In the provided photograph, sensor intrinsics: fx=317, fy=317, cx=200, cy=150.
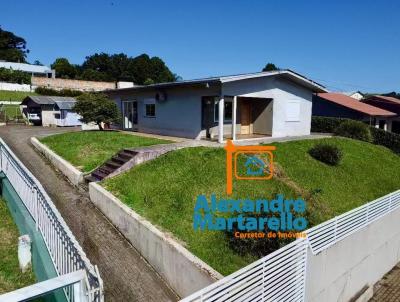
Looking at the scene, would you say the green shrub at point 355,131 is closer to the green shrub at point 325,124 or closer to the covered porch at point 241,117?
the green shrub at point 325,124

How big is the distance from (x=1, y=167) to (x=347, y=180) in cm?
1248

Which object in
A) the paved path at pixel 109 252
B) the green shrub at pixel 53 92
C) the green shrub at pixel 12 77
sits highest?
the green shrub at pixel 12 77

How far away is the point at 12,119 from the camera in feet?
105

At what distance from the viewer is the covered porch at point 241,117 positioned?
1641 cm

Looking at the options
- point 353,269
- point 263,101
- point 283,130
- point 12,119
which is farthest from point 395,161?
point 12,119

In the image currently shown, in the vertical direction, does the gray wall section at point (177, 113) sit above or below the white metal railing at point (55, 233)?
above

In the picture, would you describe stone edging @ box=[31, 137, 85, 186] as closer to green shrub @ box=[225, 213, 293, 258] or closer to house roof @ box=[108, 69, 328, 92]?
green shrub @ box=[225, 213, 293, 258]

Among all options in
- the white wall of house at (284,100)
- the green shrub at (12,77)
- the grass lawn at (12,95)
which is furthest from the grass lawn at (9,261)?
the green shrub at (12,77)

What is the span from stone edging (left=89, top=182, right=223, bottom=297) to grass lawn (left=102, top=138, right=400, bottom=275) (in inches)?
12.7

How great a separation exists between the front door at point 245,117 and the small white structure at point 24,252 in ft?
44.0

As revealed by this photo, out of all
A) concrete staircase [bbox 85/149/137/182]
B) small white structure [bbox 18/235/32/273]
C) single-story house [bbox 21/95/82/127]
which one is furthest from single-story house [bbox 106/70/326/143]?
single-story house [bbox 21/95/82/127]

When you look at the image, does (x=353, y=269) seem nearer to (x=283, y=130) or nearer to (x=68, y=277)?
(x=68, y=277)

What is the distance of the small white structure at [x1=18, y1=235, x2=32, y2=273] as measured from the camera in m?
6.95
